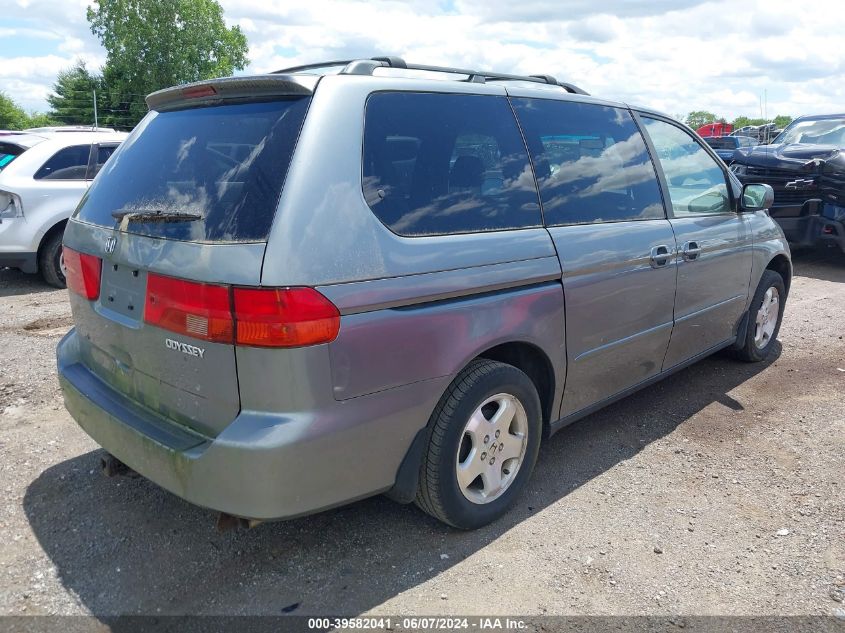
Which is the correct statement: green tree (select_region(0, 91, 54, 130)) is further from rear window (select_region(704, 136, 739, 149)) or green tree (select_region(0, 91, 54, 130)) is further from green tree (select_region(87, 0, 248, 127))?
rear window (select_region(704, 136, 739, 149))

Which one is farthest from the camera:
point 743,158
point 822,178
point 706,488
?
point 743,158

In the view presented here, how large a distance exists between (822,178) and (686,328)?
6.35m

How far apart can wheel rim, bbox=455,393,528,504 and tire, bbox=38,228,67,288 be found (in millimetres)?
6386

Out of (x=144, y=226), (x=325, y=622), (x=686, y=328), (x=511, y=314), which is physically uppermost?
(x=144, y=226)

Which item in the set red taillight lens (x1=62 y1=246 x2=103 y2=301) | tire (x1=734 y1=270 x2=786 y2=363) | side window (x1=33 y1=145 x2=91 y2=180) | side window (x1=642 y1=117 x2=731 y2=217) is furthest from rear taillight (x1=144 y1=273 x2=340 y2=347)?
side window (x1=33 y1=145 x2=91 y2=180)

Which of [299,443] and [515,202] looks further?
[515,202]

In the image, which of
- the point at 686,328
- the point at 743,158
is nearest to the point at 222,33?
the point at 743,158

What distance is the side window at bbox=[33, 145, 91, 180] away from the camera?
7691mm

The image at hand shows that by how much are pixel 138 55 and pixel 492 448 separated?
58.2 meters

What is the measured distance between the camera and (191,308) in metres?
2.39

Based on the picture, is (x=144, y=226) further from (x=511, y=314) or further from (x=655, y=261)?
(x=655, y=261)

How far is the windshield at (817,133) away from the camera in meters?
10.5

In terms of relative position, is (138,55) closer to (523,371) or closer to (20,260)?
(20,260)

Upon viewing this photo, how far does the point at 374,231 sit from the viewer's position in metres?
2.48
